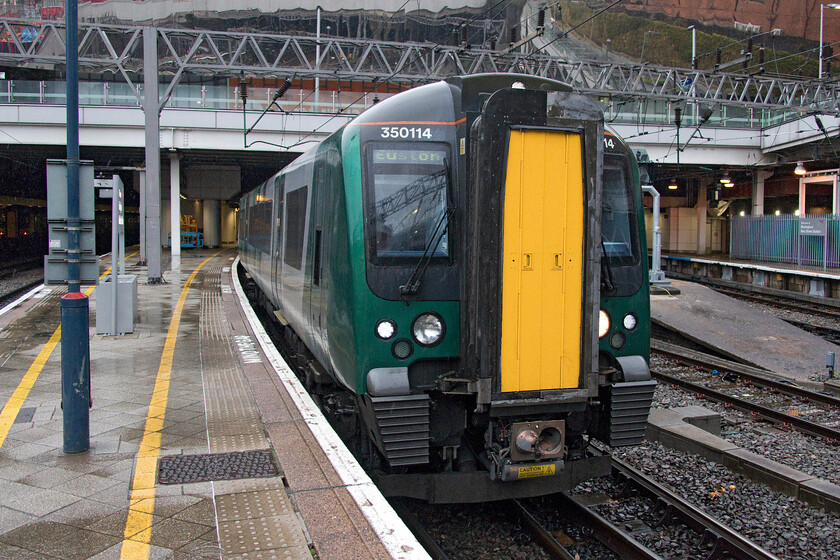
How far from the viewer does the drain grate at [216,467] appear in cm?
486

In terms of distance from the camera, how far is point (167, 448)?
18.2 ft

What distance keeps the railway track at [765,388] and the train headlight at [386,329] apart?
617 cm

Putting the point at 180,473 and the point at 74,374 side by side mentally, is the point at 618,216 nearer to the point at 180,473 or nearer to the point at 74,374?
the point at 180,473

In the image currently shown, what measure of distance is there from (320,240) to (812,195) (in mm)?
39230

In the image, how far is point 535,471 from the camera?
474cm

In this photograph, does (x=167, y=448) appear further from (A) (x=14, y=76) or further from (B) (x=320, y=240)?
(A) (x=14, y=76)

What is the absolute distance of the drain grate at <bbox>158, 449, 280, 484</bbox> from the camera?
4859mm

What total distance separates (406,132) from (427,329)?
148 centimetres

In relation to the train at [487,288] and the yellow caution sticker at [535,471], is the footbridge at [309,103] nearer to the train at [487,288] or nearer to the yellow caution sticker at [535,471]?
the train at [487,288]

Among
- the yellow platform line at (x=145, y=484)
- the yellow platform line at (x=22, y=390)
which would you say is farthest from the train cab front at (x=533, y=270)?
the yellow platform line at (x=22, y=390)

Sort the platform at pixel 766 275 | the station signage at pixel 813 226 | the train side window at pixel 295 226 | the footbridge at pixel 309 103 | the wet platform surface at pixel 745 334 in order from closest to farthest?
the train side window at pixel 295 226 < the wet platform surface at pixel 745 334 < the footbridge at pixel 309 103 < the platform at pixel 766 275 < the station signage at pixel 813 226

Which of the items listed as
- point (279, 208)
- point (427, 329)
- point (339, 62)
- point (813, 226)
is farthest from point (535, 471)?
point (813, 226)

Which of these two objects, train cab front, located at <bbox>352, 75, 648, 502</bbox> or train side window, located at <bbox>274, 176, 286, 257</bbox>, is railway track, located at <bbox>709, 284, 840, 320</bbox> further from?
train cab front, located at <bbox>352, 75, 648, 502</bbox>

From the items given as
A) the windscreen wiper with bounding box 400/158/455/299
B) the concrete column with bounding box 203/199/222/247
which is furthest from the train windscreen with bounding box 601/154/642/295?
the concrete column with bounding box 203/199/222/247
